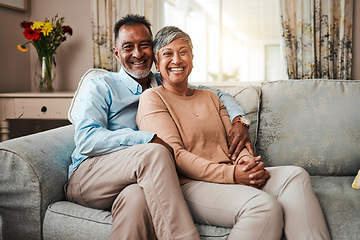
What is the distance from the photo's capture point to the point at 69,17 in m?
3.47

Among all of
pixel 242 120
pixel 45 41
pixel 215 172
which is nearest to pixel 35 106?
pixel 45 41

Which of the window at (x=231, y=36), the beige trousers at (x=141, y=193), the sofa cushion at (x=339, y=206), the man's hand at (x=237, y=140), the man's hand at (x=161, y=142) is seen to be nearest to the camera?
the beige trousers at (x=141, y=193)

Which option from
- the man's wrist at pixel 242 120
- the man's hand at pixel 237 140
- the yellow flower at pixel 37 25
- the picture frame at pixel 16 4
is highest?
the picture frame at pixel 16 4

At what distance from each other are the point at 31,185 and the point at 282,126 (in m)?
1.23

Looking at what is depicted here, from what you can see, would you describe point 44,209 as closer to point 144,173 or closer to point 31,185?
point 31,185

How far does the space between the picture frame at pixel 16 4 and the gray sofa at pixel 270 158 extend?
192 cm

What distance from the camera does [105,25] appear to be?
3297mm

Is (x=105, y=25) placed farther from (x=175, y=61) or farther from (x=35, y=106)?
(x=175, y=61)

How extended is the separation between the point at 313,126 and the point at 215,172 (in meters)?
0.74

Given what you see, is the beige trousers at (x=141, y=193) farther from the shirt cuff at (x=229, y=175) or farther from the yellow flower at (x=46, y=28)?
the yellow flower at (x=46, y=28)

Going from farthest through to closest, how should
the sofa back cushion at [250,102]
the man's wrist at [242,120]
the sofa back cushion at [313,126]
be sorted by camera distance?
the sofa back cushion at [250,102], the sofa back cushion at [313,126], the man's wrist at [242,120]

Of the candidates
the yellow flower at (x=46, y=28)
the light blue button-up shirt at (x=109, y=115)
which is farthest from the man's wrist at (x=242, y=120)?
the yellow flower at (x=46, y=28)

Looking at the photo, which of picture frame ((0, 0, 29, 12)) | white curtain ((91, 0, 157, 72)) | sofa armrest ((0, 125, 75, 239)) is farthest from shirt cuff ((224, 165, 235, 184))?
picture frame ((0, 0, 29, 12))

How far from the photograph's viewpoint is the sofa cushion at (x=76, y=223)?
4.42ft
